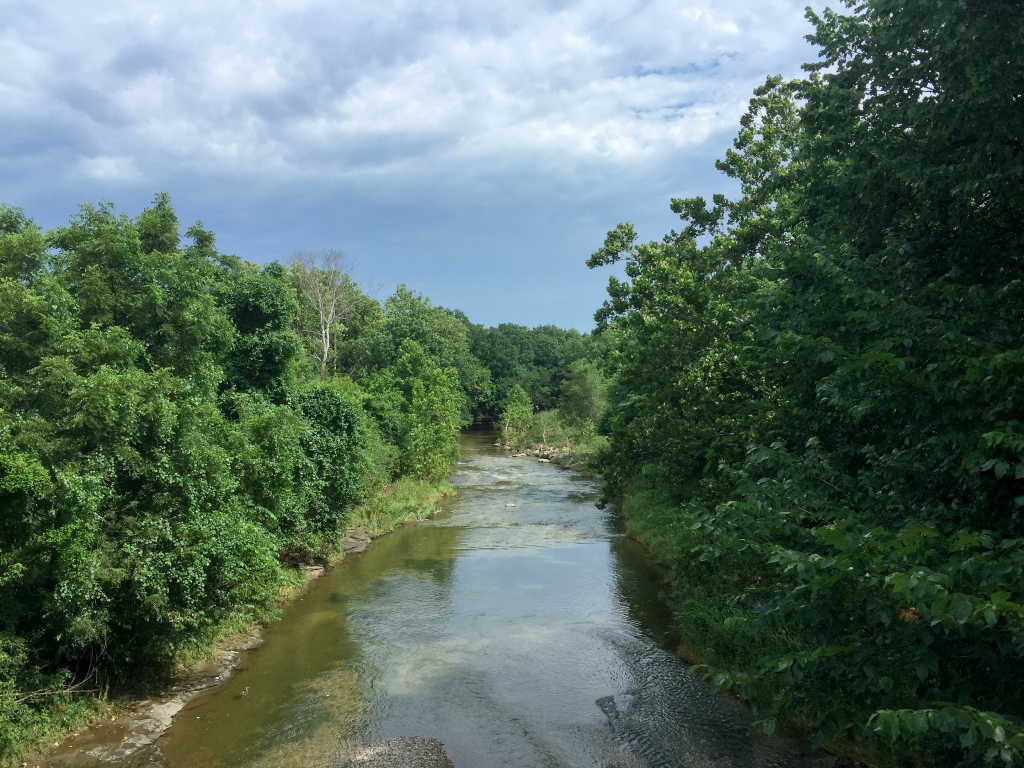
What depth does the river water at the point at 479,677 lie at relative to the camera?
11.2 metres

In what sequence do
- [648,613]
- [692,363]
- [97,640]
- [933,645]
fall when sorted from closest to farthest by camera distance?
[933,645] < [97,640] < [692,363] < [648,613]

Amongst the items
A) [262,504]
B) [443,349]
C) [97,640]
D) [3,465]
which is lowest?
[97,640]

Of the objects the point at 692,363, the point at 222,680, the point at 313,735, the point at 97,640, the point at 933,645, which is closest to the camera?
the point at 933,645

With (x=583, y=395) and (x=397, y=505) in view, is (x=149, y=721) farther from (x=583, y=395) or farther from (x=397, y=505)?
(x=583, y=395)

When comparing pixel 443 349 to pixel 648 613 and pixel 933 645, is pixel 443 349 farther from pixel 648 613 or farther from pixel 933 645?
pixel 933 645

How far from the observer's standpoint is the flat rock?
10719 mm

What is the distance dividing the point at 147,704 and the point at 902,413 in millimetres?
13382

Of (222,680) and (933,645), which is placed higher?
(933,645)

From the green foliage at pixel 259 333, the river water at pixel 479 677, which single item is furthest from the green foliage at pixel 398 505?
the green foliage at pixel 259 333

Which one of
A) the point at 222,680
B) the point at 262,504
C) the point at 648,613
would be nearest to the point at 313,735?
the point at 222,680

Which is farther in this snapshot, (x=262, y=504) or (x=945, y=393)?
(x=262, y=504)

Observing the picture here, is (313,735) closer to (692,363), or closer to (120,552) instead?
(120,552)

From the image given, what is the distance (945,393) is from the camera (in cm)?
550

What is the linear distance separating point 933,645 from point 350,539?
22.6m
